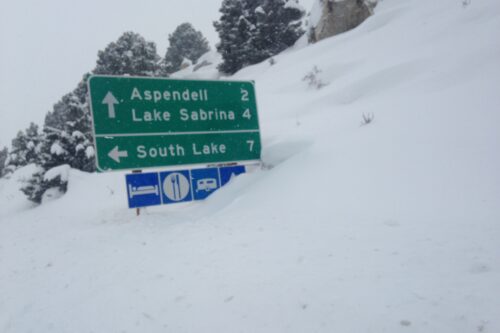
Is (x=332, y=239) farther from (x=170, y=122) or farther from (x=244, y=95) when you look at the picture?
(x=244, y=95)

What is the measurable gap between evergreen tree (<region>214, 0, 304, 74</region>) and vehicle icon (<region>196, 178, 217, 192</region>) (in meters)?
21.3

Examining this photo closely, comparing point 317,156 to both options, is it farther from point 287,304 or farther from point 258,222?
point 287,304

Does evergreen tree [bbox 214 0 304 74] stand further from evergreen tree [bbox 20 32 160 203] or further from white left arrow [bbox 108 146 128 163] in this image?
white left arrow [bbox 108 146 128 163]

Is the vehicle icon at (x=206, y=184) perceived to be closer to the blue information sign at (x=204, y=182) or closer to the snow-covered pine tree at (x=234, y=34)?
the blue information sign at (x=204, y=182)

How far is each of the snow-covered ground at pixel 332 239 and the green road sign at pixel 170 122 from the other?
801 mm

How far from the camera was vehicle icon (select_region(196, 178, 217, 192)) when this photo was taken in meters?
6.07

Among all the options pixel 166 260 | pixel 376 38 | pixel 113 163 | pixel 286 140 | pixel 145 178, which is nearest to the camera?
pixel 166 260

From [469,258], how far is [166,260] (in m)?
2.86

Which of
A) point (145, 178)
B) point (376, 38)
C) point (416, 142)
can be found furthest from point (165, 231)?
point (376, 38)

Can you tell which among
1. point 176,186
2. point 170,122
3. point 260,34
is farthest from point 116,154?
point 260,34

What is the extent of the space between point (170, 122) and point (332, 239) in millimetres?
3832

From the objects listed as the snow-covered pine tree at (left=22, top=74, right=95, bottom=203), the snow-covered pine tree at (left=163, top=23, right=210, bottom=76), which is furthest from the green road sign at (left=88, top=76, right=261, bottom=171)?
the snow-covered pine tree at (left=163, top=23, right=210, bottom=76)

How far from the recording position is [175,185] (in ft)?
19.2

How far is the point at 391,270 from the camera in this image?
2.26 m
